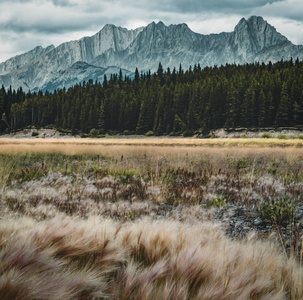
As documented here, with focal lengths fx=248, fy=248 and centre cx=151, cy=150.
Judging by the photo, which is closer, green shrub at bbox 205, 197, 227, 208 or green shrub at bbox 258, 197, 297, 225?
green shrub at bbox 258, 197, 297, 225

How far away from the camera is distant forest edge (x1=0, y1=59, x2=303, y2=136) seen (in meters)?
75.8

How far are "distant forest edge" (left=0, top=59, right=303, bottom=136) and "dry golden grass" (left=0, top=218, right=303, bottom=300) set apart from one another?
7611cm

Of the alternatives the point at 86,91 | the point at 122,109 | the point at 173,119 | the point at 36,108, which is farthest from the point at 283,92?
the point at 36,108

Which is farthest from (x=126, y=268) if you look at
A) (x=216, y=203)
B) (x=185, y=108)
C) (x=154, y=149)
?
(x=185, y=108)

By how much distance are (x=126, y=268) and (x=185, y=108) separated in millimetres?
88070

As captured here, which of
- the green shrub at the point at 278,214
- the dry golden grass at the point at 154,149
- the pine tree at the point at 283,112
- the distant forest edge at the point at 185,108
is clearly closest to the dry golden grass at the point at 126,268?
the green shrub at the point at 278,214

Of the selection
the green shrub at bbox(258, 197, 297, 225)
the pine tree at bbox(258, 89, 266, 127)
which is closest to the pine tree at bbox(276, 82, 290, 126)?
the pine tree at bbox(258, 89, 266, 127)

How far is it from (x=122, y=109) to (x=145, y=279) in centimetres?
9062

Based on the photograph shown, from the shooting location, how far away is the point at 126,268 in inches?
47.7

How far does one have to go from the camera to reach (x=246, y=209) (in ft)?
15.2

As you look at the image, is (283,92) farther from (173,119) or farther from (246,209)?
(246,209)

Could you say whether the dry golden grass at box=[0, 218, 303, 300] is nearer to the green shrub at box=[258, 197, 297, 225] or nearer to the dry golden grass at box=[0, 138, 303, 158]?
the green shrub at box=[258, 197, 297, 225]

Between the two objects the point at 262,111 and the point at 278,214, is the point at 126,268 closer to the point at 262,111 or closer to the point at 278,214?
the point at 278,214

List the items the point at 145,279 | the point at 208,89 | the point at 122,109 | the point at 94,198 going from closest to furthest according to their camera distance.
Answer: the point at 145,279
the point at 94,198
the point at 208,89
the point at 122,109
